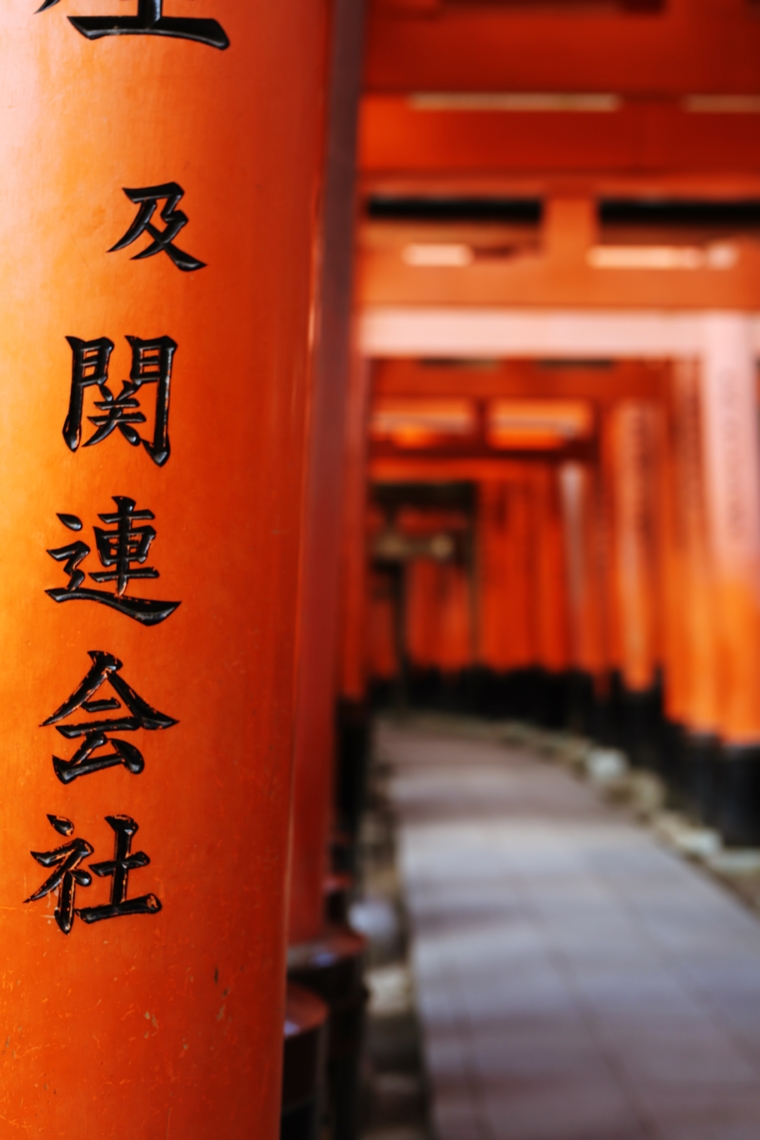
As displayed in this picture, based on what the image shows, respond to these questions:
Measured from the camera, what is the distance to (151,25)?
128cm

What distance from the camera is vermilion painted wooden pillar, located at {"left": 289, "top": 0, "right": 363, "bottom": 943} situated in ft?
7.97

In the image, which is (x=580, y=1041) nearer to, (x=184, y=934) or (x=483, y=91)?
(x=184, y=934)

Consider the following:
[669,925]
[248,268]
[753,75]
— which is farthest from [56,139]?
[669,925]

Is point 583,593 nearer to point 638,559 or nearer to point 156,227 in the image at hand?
point 638,559

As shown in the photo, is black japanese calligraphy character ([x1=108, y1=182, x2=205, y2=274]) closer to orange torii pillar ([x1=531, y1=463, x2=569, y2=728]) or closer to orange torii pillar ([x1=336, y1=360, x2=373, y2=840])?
orange torii pillar ([x1=336, y1=360, x2=373, y2=840])

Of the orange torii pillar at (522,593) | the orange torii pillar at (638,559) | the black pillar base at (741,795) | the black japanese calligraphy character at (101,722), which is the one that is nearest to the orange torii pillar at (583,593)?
the orange torii pillar at (638,559)

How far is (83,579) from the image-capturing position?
122cm

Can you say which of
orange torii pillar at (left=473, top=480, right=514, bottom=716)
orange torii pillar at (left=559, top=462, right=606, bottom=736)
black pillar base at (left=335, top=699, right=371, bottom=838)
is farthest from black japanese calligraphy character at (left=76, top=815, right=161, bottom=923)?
orange torii pillar at (left=473, top=480, right=514, bottom=716)

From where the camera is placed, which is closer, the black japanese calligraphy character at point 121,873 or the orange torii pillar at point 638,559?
the black japanese calligraphy character at point 121,873

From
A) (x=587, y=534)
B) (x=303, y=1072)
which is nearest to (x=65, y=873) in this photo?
(x=303, y=1072)

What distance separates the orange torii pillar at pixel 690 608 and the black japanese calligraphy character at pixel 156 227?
226 inches

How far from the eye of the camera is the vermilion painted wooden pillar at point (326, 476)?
243 centimetres

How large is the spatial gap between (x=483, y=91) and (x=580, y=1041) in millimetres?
3809

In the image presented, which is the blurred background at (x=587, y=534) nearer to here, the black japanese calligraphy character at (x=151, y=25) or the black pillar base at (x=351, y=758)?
the black pillar base at (x=351, y=758)
